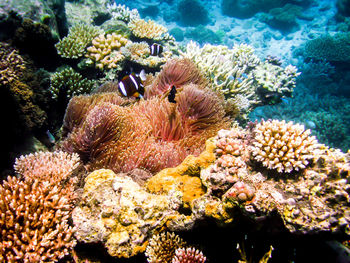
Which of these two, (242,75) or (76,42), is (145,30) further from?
(242,75)

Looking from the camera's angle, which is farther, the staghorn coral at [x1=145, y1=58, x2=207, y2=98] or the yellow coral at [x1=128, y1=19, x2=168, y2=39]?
the yellow coral at [x1=128, y1=19, x2=168, y2=39]

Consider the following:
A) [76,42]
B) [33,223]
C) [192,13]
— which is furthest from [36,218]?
[192,13]

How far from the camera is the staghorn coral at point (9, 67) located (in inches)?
144

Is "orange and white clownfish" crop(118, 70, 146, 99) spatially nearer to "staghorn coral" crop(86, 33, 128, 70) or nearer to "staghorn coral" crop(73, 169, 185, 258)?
"staghorn coral" crop(73, 169, 185, 258)

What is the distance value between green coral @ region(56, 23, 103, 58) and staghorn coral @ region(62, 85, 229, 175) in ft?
8.35

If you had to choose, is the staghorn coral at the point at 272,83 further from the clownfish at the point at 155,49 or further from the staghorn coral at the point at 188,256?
the staghorn coral at the point at 188,256

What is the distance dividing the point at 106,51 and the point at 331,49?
18.2 metres

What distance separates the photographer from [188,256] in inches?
92.0

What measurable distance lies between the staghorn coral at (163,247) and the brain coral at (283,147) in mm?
1642

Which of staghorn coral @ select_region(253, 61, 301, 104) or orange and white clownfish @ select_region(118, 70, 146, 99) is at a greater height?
staghorn coral @ select_region(253, 61, 301, 104)

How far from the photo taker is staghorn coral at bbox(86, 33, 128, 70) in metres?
5.66

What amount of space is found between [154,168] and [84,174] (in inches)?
43.4

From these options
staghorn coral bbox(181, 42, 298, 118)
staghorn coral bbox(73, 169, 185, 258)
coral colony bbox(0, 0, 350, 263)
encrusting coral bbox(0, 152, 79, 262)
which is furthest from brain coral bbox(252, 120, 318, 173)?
encrusting coral bbox(0, 152, 79, 262)

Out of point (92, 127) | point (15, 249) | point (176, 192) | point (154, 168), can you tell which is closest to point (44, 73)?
point (92, 127)
